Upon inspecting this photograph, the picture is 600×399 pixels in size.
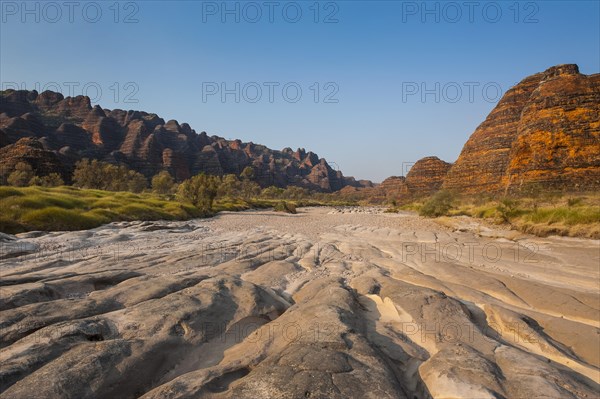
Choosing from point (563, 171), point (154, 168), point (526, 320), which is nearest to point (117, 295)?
point (526, 320)

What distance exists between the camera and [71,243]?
1191 cm

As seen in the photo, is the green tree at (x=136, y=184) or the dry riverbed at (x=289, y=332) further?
the green tree at (x=136, y=184)

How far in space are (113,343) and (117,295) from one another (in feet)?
7.51

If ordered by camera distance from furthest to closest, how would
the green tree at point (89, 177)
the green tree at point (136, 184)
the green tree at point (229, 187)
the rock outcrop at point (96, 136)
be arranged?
the rock outcrop at point (96, 136), the green tree at point (229, 187), the green tree at point (136, 184), the green tree at point (89, 177)

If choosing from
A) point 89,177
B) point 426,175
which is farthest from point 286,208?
point 426,175

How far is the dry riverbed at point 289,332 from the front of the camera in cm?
293

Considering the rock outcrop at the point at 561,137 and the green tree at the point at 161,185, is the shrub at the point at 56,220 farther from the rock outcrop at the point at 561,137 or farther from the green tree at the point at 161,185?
the green tree at the point at 161,185

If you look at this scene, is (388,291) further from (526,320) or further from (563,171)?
(563,171)

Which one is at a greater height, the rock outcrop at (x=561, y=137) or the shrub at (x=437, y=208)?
the rock outcrop at (x=561, y=137)

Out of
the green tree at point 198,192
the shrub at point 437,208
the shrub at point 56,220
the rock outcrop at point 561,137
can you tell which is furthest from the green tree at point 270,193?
the shrub at point 56,220

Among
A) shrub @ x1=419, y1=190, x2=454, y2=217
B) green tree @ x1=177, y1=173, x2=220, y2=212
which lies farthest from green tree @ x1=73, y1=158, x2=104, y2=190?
shrub @ x1=419, y1=190, x2=454, y2=217

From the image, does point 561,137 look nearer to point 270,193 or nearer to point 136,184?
point 136,184

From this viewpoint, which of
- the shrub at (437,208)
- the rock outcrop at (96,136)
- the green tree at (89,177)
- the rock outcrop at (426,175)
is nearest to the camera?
the shrub at (437,208)

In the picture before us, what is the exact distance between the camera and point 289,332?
4242 mm
